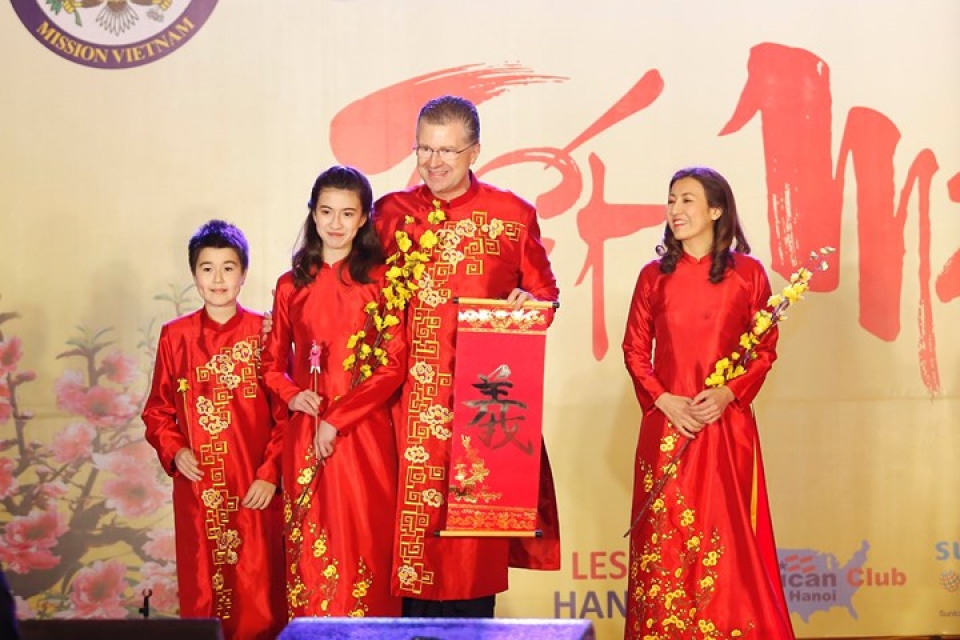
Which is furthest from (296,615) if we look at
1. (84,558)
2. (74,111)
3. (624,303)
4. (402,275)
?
(74,111)

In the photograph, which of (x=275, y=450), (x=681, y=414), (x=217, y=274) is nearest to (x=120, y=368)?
(x=217, y=274)

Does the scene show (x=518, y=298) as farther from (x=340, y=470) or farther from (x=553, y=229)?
(x=553, y=229)

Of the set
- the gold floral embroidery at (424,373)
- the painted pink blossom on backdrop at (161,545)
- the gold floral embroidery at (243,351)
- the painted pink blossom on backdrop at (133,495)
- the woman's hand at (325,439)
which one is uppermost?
the gold floral embroidery at (243,351)

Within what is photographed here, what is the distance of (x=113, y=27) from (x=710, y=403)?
8.31 feet

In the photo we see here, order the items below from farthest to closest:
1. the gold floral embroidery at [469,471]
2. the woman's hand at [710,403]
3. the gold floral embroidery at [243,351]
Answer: the gold floral embroidery at [243,351] < the woman's hand at [710,403] < the gold floral embroidery at [469,471]

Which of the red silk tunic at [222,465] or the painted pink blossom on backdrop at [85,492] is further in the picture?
the painted pink blossom on backdrop at [85,492]

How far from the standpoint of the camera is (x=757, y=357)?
363cm

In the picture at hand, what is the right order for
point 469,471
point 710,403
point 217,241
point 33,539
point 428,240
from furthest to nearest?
point 33,539
point 217,241
point 710,403
point 428,240
point 469,471

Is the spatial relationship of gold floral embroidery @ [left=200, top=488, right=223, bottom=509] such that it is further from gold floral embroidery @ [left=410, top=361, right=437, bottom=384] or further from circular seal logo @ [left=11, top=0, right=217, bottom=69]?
circular seal logo @ [left=11, top=0, right=217, bottom=69]

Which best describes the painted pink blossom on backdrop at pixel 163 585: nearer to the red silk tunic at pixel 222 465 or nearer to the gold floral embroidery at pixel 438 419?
the red silk tunic at pixel 222 465

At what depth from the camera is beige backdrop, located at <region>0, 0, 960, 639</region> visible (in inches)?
183

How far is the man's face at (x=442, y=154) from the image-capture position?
342cm

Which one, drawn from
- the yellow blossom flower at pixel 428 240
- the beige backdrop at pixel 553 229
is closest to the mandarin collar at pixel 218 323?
the yellow blossom flower at pixel 428 240

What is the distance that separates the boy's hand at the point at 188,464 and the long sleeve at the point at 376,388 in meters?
0.46
